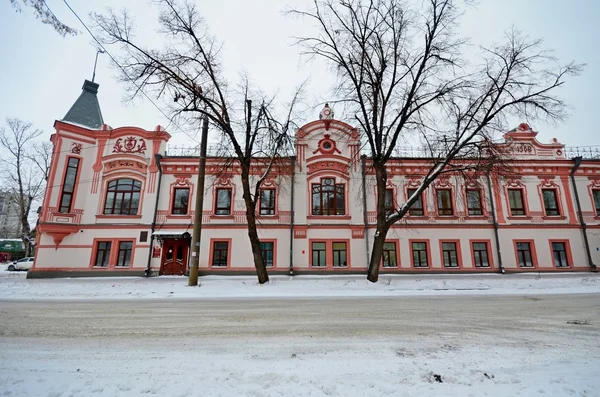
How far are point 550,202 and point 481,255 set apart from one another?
6.77 m

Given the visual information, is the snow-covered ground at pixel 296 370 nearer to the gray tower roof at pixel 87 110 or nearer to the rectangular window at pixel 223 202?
the rectangular window at pixel 223 202

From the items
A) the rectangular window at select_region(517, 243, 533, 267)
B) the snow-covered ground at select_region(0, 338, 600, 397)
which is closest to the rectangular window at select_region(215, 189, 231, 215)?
the snow-covered ground at select_region(0, 338, 600, 397)

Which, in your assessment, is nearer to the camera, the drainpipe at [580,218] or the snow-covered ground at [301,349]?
the snow-covered ground at [301,349]

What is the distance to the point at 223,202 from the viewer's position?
20.3m

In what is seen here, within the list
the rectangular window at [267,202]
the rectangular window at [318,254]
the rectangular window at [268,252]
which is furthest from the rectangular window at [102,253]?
the rectangular window at [318,254]

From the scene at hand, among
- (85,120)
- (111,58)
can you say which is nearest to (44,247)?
(85,120)

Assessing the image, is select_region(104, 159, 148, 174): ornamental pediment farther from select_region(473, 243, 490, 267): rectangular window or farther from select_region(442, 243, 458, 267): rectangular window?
select_region(473, 243, 490, 267): rectangular window

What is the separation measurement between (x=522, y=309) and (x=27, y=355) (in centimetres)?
1059

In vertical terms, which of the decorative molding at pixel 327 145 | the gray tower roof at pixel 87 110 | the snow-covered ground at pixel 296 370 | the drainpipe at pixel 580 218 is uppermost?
the gray tower roof at pixel 87 110

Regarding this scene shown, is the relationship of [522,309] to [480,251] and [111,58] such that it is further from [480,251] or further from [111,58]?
[111,58]

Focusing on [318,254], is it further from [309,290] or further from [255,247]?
[309,290]

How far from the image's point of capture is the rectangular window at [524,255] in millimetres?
19328

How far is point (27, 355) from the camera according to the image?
418cm

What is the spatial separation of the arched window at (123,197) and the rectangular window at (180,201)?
2434mm
